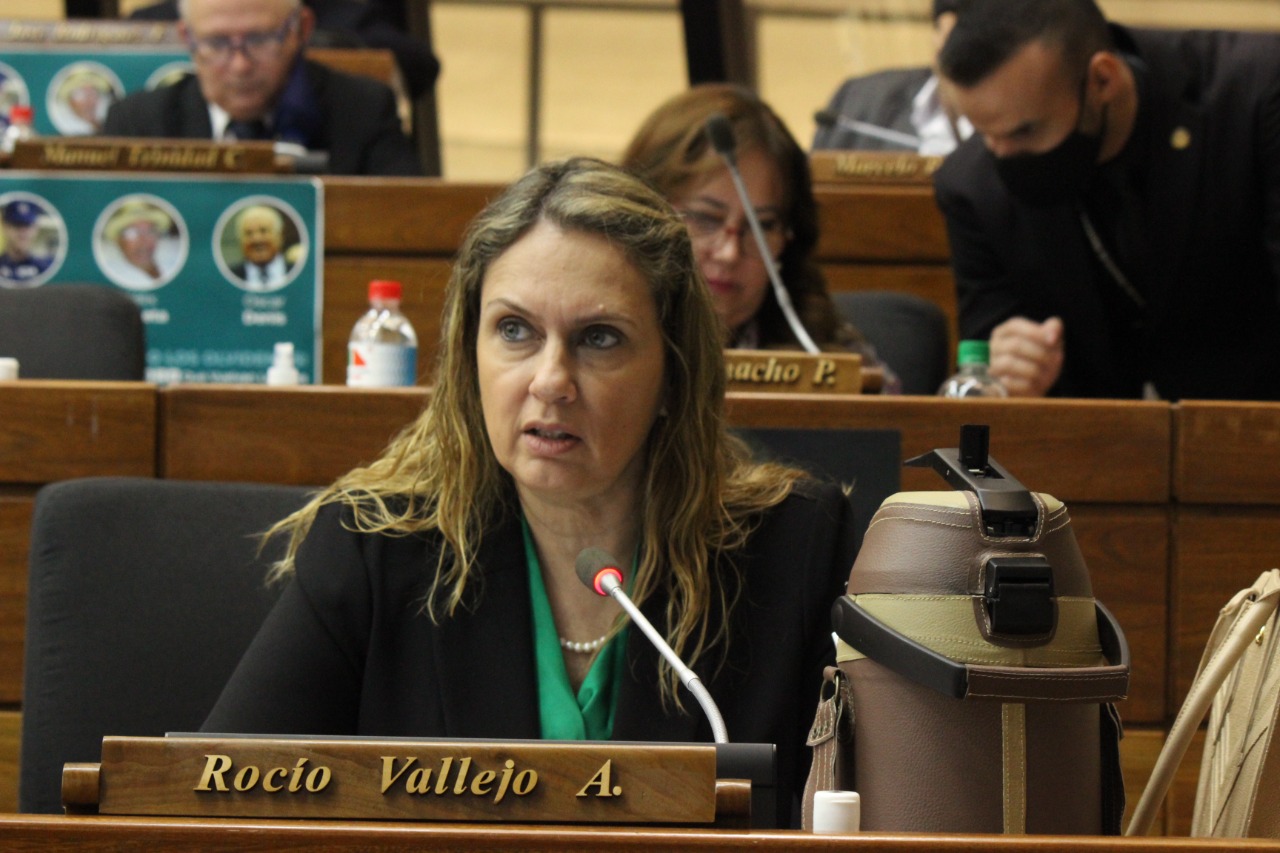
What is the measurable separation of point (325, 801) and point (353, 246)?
2243 millimetres

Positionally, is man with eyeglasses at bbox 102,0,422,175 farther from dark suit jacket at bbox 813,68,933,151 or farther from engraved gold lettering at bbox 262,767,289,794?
engraved gold lettering at bbox 262,767,289,794

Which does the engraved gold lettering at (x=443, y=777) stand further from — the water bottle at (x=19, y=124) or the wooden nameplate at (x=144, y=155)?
the water bottle at (x=19, y=124)

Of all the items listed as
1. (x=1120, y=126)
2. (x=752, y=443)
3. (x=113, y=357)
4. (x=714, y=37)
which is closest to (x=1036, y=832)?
(x=752, y=443)

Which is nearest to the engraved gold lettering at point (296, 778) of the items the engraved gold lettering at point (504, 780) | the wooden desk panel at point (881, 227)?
the engraved gold lettering at point (504, 780)

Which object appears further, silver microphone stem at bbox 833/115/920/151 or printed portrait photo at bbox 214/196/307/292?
silver microphone stem at bbox 833/115/920/151

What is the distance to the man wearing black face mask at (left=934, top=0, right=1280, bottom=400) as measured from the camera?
2531 mm

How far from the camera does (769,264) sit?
8.12ft

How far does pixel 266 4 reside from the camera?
353 centimetres

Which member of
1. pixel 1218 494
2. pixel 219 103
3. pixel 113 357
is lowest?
pixel 1218 494

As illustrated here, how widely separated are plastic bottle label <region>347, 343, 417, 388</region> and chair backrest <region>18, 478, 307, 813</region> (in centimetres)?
50

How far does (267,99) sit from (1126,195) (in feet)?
6.34

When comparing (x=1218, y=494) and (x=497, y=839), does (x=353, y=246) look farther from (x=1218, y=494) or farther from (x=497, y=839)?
(x=497, y=839)

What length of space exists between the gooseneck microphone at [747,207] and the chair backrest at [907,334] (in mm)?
246

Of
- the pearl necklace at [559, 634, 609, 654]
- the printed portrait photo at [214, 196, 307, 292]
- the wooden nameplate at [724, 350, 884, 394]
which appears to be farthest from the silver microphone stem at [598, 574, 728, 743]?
the printed portrait photo at [214, 196, 307, 292]
